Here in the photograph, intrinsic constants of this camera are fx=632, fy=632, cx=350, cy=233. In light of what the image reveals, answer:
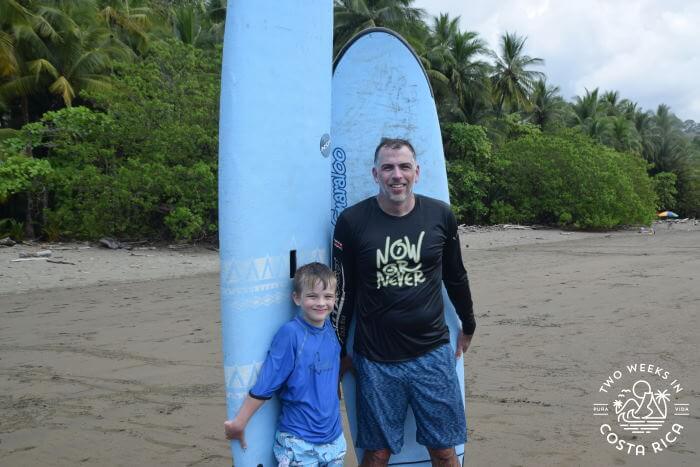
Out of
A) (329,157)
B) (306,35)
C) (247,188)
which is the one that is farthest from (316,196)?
(306,35)

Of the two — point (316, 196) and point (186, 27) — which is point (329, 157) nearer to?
point (316, 196)

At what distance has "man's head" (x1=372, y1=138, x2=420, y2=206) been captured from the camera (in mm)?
2096

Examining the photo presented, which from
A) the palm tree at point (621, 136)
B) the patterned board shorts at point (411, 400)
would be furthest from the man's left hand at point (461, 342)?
the palm tree at point (621, 136)

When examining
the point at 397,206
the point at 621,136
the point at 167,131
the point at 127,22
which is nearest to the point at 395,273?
the point at 397,206

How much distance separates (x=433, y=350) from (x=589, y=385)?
242 centimetres

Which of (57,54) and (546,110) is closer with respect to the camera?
(57,54)

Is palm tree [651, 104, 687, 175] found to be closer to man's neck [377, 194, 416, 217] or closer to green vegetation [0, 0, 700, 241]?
green vegetation [0, 0, 700, 241]

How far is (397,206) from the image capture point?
2141 mm

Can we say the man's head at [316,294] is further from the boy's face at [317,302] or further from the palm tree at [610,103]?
the palm tree at [610,103]

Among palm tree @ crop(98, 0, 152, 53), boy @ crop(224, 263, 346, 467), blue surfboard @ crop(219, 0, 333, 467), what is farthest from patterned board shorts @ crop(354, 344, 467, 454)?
palm tree @ crop(98, 0, 152, 53)

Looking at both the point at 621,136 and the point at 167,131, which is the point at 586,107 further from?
the point at 167,131

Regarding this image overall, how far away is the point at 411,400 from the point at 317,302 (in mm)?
491

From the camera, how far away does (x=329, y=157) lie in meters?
2.57

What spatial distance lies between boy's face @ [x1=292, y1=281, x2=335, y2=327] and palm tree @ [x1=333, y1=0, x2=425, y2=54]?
20.3 meters
